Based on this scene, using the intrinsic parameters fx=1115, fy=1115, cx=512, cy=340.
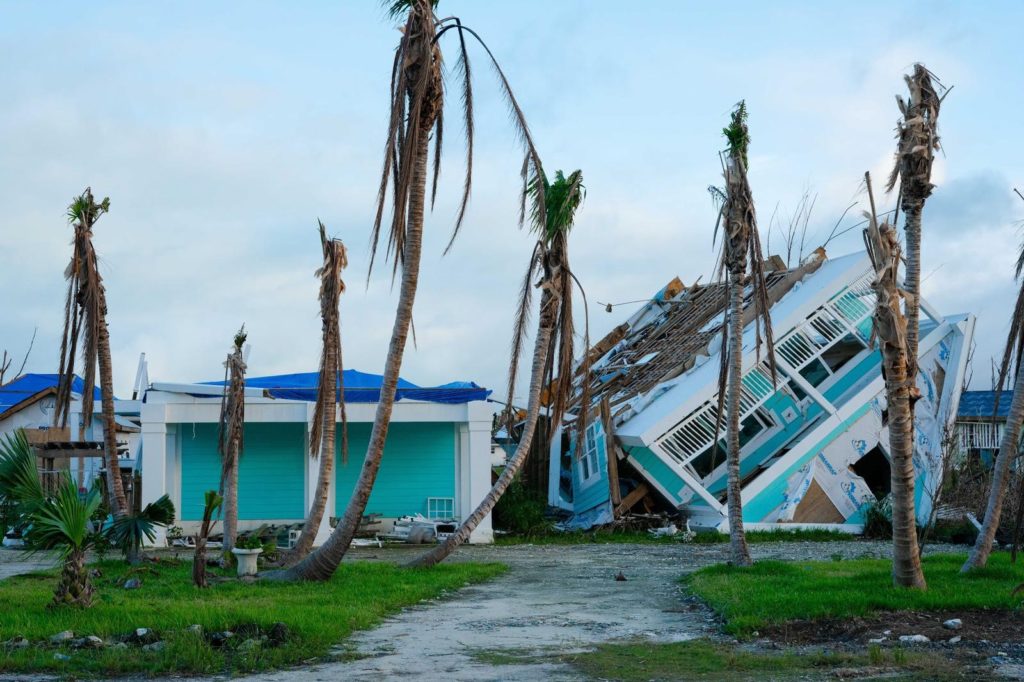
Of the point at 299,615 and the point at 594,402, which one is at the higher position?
the point at 594,402

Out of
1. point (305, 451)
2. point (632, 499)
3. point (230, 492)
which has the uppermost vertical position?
point (305, 451)

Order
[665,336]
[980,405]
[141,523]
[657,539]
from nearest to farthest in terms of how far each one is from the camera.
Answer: [141,523] → [657,539] → [665,336] → [980,405]

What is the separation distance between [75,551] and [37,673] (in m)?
3.09

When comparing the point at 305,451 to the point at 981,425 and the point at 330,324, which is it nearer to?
the point at 330,324

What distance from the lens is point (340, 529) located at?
15.6 m

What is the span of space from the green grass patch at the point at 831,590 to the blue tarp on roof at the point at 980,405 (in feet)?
69.7

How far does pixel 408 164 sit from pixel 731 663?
7.77 m

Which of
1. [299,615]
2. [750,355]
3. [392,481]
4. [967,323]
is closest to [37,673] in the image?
[299,615]

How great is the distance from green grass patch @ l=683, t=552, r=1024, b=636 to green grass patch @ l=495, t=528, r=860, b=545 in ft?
23.7

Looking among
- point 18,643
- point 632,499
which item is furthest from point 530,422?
point 18,643

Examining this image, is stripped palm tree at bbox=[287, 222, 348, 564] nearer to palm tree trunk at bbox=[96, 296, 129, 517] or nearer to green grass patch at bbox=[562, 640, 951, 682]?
palm tree trunk at bbox=[96, 296, 129, 517]

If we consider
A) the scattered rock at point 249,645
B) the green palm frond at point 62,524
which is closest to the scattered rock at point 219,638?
the scattered rock at point 249,645

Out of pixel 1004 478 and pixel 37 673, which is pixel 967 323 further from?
pixel 37 673

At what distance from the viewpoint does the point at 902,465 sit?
1313 centimetres
